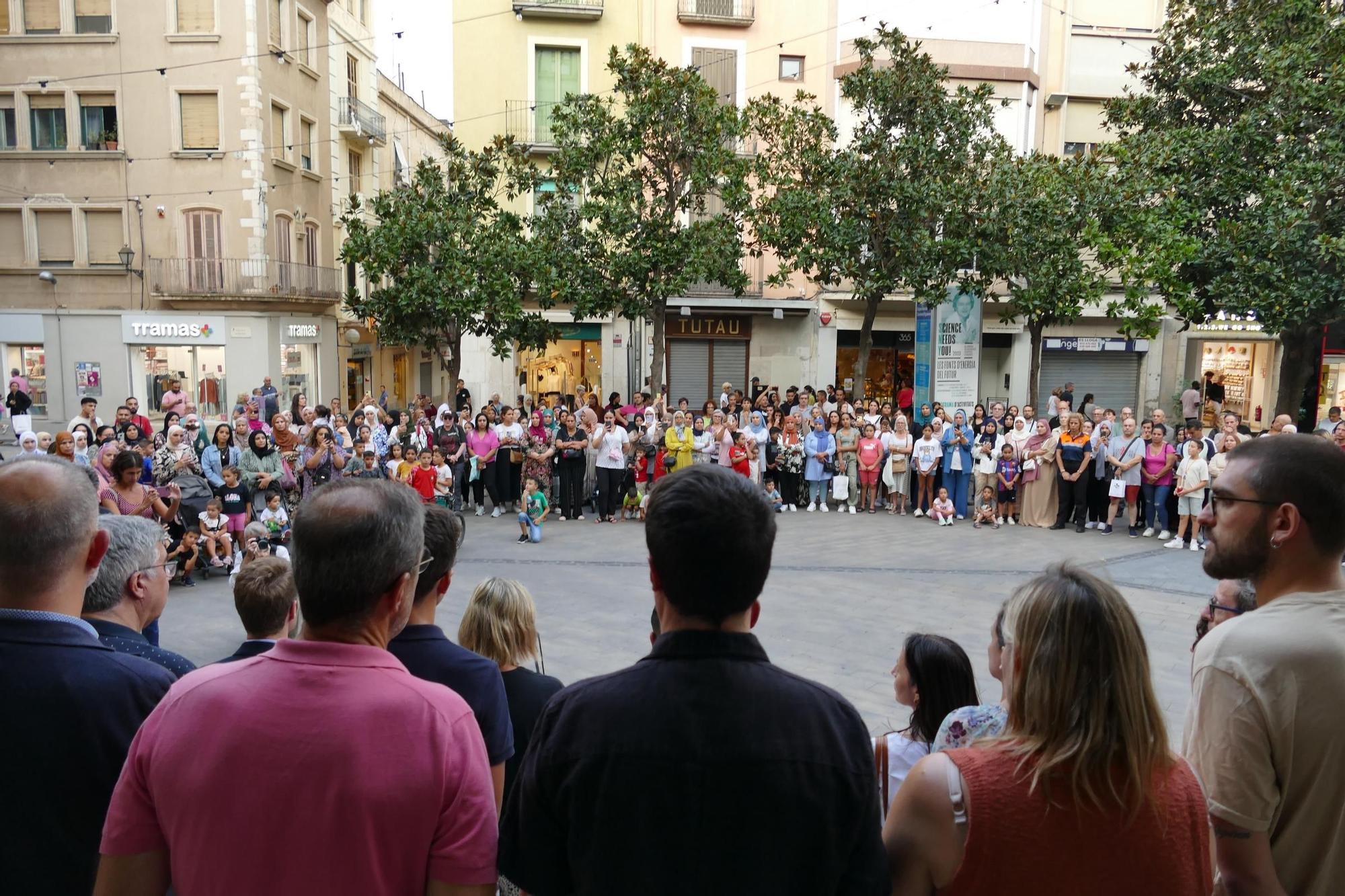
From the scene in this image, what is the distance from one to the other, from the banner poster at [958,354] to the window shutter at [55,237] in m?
22.5

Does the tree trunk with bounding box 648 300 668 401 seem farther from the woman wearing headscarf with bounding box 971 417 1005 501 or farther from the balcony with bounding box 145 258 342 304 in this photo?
the balcony with bounding box 145 258 342 304

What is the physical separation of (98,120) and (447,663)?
28.8 meters

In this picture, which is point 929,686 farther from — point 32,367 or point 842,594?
point 32,367

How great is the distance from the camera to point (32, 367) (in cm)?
2573

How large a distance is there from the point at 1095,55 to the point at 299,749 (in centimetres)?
3148

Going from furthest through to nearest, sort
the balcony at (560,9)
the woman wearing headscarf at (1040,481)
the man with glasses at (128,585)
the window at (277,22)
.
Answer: the window at (277,22), the balcony at (560,9), the woman wearing headscarf at (1040,481), the man with glasses at (128,585)

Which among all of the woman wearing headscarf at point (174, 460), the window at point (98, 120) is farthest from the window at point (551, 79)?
the woman wearing headscarf at point (174, 460)

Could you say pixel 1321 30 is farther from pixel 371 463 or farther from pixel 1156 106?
pixel 371 463

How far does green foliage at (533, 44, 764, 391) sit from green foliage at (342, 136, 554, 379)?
0.88 metres

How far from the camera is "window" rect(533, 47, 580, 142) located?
26.5 metres

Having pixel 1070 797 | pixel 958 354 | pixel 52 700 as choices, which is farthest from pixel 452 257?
pixel 1070 797

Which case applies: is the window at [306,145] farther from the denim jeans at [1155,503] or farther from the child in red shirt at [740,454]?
the denim jeans at [1155,503]

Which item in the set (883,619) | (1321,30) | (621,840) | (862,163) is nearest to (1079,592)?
(621,840)

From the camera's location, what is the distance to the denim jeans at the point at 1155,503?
13.3 m
